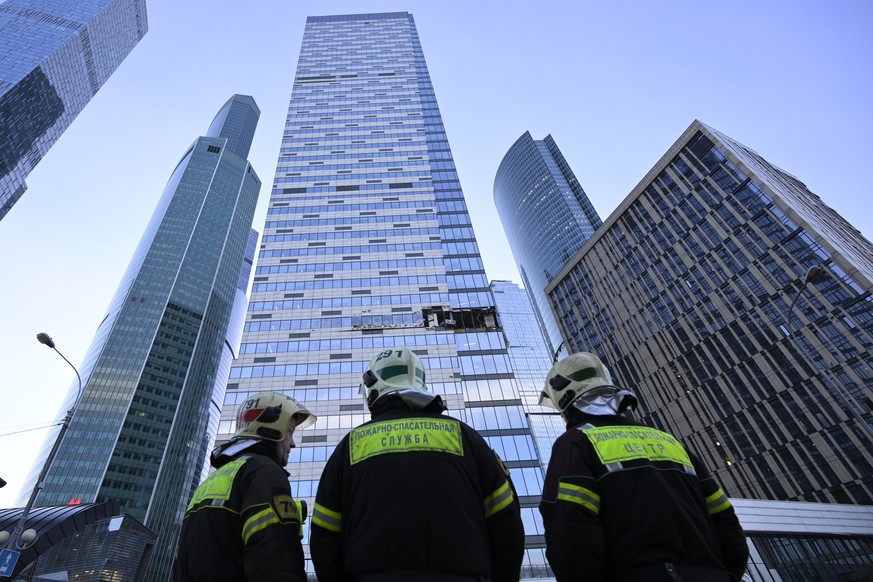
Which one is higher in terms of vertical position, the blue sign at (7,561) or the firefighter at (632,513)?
the blue sign at (7,561)

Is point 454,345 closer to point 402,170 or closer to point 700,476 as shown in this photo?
point 402,170

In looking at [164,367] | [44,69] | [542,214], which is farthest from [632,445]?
[44,69]

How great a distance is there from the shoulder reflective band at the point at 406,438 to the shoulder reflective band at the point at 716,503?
6.68 feet

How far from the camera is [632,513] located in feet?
9.86

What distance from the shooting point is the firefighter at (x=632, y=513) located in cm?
288

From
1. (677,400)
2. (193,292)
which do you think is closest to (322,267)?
(677,400)

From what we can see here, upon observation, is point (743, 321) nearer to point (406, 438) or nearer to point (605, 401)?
point (605, 401)

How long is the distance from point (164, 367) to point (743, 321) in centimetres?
12069

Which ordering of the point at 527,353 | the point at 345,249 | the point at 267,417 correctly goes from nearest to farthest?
the point at 267,417 → the point at 345,249 → the point at 527,353

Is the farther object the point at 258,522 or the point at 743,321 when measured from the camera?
the point at 743,321

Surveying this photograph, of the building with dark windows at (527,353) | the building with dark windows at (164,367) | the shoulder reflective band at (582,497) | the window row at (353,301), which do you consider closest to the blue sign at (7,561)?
the shoulder reflective band at (582,497)

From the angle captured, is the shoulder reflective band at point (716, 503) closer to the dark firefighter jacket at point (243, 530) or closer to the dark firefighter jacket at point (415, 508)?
the dark firefighter jacket at point (415, 508)

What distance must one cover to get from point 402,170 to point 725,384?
52.2 meters

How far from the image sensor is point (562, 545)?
120 inches
